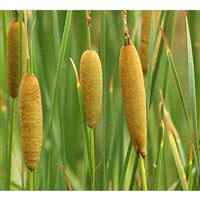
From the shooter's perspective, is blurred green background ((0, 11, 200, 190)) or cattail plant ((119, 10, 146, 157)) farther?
blurred green background ((0, 11, 200, 190))

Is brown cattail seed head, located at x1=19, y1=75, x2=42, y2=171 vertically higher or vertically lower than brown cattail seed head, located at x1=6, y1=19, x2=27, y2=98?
lower

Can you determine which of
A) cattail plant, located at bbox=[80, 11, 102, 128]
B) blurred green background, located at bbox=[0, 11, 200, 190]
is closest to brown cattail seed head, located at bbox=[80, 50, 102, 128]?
cattail plant, located at bbox=[80, 11, 102, 128]

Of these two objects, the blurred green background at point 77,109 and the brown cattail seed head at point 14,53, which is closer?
the brown cattail seed head at point 14,53

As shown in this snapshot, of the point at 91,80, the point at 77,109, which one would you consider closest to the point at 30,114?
the point at 91,80

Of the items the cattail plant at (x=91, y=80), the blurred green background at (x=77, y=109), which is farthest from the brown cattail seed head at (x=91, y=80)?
the blurred green background at (x=77, y=109)

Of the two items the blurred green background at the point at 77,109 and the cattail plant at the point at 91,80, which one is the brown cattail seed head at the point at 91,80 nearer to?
the cattail plant at the point at 91,80

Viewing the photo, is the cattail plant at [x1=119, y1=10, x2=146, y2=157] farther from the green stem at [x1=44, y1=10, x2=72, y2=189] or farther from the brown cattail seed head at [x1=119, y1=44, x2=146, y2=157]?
the green stem at [x1=44, y1=10, x2=72, y2=189]

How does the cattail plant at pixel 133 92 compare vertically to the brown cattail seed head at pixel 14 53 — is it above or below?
below
